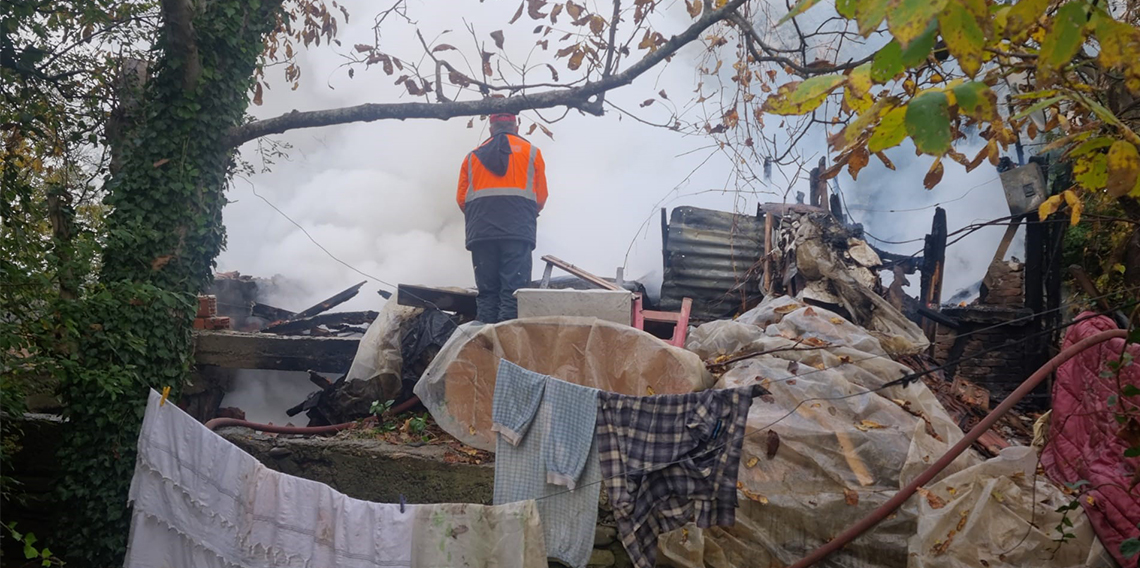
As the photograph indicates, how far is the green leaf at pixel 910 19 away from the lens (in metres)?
1.84

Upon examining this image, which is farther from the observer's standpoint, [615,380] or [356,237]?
[356,237]

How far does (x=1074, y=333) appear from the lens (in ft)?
17.7

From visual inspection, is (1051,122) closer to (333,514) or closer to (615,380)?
(615,380)

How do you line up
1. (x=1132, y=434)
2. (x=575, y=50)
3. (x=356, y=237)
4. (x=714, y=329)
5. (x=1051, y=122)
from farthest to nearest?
(x=356, y=237), (x=714, y=329), (x=575, y=50), (x=1051, y=122), (x=1132, y=434)

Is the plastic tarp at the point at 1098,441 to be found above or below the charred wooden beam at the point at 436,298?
below

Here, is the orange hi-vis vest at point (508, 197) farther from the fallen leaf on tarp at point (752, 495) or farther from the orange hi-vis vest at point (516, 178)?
the fallen leaf on tarp at point (752, 495)

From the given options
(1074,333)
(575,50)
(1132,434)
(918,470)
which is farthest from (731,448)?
(575,50)

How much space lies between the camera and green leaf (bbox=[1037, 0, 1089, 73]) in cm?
214

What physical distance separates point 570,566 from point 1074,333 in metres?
3.89

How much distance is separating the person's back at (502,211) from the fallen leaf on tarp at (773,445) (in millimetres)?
3114

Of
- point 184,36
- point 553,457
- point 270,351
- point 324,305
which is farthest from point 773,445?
point 324,305

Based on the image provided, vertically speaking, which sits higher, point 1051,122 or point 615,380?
point 1051,122

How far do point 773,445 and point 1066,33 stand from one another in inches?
155

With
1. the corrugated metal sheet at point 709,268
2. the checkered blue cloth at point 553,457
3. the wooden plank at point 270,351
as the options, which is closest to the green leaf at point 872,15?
the checkered blue cloth at point 553,457
